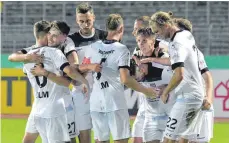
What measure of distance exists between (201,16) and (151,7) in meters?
1.35

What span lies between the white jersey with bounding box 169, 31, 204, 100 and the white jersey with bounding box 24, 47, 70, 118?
1.13m

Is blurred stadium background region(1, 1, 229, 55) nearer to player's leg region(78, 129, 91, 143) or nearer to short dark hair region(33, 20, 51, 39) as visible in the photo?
player's leg region(78, 129, 91, 143)

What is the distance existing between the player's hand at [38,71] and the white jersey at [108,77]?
2.33 feet

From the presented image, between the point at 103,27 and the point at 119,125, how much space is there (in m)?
9.59

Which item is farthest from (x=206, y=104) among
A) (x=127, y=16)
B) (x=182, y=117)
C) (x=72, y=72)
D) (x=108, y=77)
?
(x=127, y=16)

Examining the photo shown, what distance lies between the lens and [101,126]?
7430 millimetres

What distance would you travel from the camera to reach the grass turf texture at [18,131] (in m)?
11.2

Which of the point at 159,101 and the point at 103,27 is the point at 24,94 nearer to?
the point at 103,27

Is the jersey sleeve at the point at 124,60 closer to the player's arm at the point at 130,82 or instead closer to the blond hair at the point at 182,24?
the player's arm at the point at 130,82

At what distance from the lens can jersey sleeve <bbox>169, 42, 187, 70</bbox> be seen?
664 cm

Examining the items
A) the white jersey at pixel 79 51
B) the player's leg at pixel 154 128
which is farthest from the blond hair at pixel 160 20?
the player's leg at pixel 154 128

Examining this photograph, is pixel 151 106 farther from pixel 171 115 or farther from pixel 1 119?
pixel 1 119

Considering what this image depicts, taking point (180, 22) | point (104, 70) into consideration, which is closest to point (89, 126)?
point (104, 70)

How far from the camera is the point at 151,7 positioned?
1766cm
